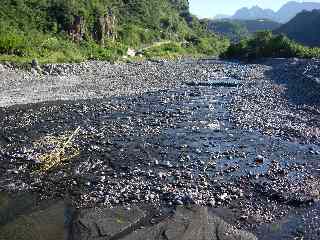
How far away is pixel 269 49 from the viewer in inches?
4077

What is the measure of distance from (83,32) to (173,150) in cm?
8285

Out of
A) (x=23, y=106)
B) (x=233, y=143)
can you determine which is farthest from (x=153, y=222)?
(x=23, y=106)

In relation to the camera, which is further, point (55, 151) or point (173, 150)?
point (173, 150)

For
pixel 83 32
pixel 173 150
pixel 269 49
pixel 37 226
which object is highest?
pixel 83 32

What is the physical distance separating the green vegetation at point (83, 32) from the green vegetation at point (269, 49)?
19746 mm

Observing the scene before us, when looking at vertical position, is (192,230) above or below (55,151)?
below

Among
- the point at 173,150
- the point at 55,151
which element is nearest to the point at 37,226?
the point at 55,151

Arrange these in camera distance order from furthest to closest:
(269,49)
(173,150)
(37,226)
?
1. (269,49)
2. (173,150)
3. (37,226)

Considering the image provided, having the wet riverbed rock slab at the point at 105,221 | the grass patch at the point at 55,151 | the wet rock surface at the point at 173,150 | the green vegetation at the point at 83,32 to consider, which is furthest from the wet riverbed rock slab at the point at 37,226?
the green vegetation at the point at 83,32

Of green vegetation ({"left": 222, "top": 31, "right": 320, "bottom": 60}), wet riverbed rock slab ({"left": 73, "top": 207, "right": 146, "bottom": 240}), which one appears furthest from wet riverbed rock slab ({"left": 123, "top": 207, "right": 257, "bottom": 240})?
green vegetation ({"left": 222, "top": 31, "right": 320, "bottom": 60})

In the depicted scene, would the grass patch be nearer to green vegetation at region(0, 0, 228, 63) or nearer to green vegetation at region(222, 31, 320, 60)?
green vegetation at region(0, 0, 228, 63)

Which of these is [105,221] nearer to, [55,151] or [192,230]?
[192,230]

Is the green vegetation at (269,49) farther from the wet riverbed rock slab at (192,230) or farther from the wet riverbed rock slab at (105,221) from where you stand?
the wet riverbed rock slab at (105,221)

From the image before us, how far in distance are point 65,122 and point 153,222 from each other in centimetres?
1705
